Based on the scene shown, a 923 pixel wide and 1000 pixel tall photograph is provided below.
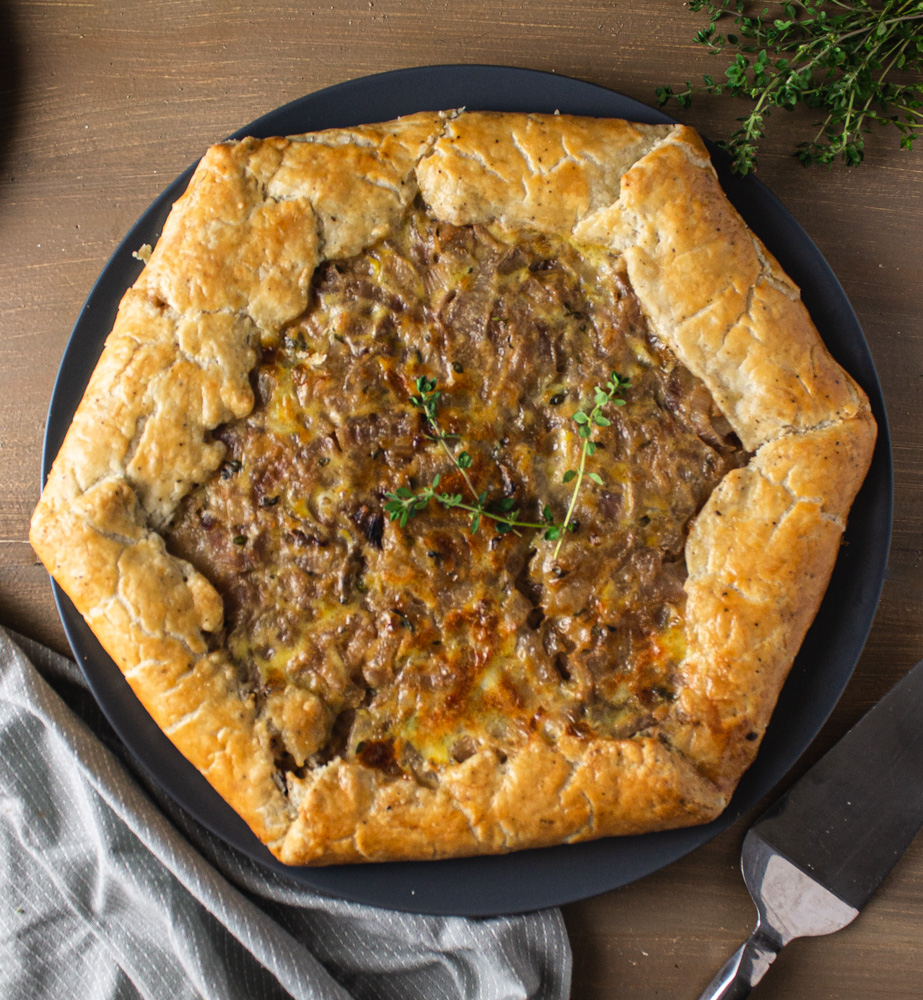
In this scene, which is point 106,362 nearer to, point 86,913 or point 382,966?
point 86,913

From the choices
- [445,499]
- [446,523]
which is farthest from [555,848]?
[445,499]

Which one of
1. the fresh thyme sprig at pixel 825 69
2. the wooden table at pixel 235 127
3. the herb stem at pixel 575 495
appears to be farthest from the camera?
the wooden table at pixel 235 127

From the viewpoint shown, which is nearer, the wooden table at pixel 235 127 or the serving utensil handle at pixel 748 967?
the serving utensil handle at pixel 748 967

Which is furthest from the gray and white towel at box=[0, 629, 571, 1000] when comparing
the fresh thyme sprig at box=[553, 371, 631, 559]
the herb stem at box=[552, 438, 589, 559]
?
the fresh thyme sprig at box=[553, 371, 631, 559]

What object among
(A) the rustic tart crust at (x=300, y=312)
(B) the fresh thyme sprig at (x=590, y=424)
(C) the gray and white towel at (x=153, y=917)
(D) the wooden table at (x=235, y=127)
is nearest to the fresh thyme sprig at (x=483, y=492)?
→ (B) the fresh thyme sprig at (x=590, y=424)

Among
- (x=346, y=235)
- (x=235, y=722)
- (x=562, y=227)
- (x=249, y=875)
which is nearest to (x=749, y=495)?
(x=562, y=227)

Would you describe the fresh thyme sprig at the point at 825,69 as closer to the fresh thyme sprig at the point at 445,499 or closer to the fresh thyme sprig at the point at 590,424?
the fresh thyme sprig at the point at 590,424

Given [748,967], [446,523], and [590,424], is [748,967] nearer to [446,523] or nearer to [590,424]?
[446,523]
